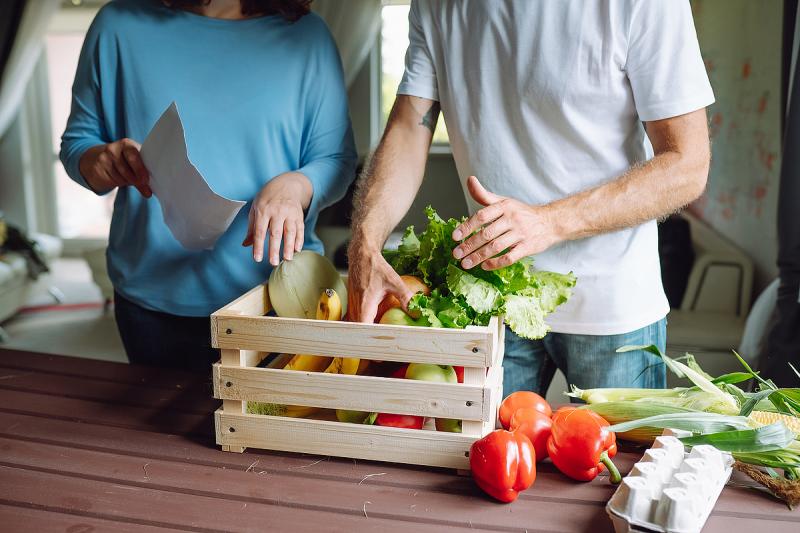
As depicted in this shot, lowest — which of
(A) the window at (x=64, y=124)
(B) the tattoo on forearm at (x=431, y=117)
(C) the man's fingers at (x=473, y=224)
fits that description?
(A) the window at (x=64, y=124)

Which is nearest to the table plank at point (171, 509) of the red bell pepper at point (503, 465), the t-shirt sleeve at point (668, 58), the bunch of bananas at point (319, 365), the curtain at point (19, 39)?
the red bell pepper at point (503, 465)

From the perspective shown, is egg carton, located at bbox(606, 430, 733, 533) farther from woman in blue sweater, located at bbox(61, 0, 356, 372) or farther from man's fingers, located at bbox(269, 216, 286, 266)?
woman in blue sweater, located at bbox(61, 0, 356, 372)

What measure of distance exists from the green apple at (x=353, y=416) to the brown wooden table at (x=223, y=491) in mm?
65

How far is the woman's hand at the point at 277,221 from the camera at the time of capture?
1271 millimetres

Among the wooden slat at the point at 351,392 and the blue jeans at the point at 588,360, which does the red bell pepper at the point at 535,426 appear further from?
the blue jeans at the point at 588,360

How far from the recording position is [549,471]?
111 centimetres

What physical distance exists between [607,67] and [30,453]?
1.23 meters

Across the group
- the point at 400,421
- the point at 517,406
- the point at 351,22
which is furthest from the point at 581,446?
the point at 351,22

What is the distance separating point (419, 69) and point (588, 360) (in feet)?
2.41

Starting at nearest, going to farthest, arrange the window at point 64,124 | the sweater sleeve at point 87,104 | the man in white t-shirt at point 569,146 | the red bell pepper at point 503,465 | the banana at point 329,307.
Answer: the red bell pepper at point 503,465
the banana at point 329,307
the man in white t-shirt at point 569,146
the sweater sleeve at point 87,104
the window at point 64,124

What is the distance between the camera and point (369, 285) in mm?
1185

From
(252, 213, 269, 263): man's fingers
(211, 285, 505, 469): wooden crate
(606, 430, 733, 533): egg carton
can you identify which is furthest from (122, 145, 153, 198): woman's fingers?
(606, 430, 733, 533): egg carton

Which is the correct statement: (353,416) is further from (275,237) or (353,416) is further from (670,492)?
(670,492)

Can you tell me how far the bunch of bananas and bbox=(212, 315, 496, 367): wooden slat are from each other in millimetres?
79
